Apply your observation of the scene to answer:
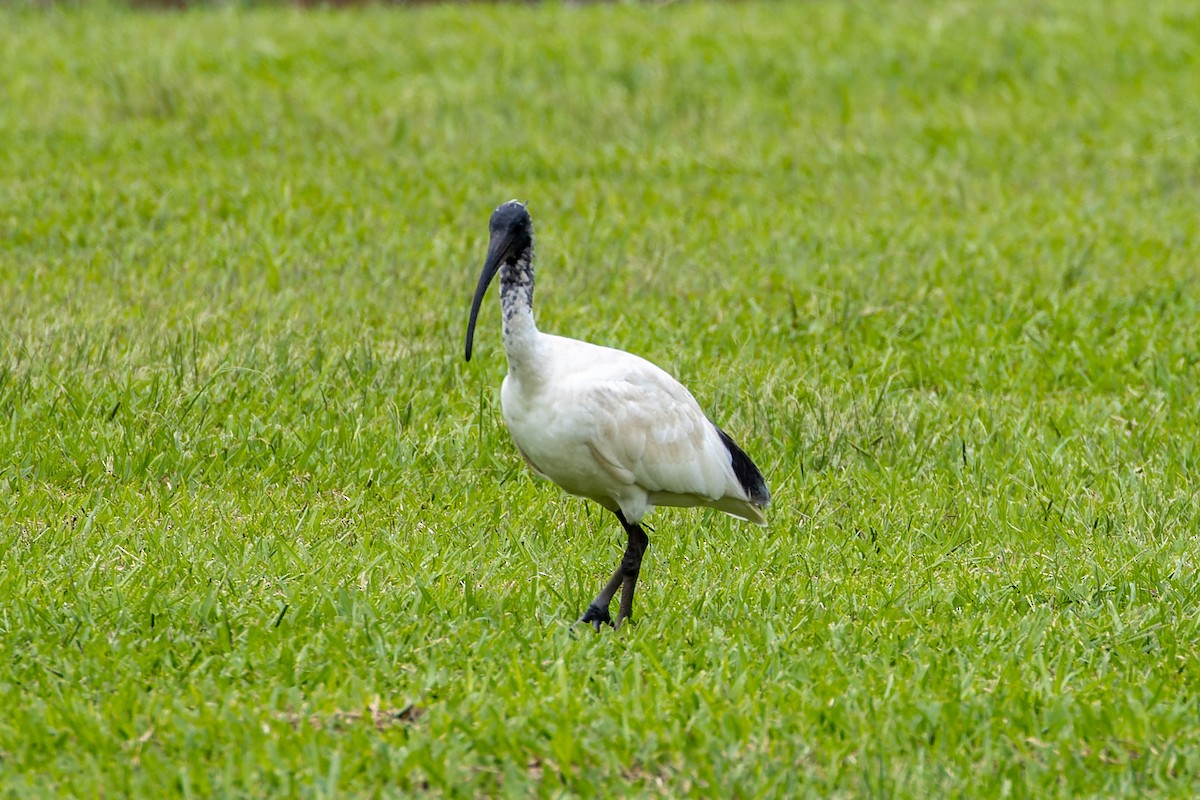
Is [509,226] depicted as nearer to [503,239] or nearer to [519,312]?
[503,239]

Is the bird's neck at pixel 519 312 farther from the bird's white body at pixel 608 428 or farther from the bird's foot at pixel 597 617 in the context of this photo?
the bird's foot at pixel 597 617

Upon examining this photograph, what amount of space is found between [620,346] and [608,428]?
9.99ft

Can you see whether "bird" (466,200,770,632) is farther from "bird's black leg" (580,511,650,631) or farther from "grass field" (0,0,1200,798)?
"grass field" (0,0,1200,798)

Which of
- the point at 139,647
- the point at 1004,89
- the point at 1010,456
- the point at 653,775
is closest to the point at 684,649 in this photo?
the point at 653,775

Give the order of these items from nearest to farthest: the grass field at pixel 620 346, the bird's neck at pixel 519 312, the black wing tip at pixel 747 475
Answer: the grass field at pixel 620 346 → the bird's neck at pixel 519 312 → the black wing tip at pixel 747 475

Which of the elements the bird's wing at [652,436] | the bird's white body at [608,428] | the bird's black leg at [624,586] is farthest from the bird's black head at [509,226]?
the bird's black leg at [624,586]

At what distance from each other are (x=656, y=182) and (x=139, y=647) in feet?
23.9

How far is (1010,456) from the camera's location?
6.86 meters

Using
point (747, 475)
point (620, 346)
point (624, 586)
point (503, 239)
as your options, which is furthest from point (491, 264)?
point (620, 346)

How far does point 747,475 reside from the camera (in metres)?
5.66

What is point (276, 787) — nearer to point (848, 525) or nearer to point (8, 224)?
point (848, 525)

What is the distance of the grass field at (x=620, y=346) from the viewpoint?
4348mm

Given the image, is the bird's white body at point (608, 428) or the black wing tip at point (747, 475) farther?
the black wing tip at point (747, 475)

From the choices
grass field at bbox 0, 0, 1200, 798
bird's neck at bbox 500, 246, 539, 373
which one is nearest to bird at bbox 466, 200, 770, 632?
bird's neck at bbox 500, 246, 539, 373
